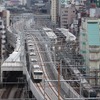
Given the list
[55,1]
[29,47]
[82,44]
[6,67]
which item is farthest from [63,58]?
[55,1]

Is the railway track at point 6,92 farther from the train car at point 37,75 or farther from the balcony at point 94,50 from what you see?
the balcony at point 94,50

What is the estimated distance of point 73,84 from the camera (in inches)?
452

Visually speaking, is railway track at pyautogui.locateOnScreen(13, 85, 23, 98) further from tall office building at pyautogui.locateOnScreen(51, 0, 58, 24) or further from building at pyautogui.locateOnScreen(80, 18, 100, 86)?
tall office building at pyautogui.locateOnScreen(51, 0, 58, 24)

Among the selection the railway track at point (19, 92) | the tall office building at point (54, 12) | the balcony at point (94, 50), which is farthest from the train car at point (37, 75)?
the tall office building at point (54, 12)

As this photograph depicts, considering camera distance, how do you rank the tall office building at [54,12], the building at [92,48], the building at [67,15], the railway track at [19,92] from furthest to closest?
the tall office building at [54,12], the building at [67,15], the railway track at [19,92], the building at [92,48]

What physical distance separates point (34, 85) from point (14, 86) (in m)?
3.07

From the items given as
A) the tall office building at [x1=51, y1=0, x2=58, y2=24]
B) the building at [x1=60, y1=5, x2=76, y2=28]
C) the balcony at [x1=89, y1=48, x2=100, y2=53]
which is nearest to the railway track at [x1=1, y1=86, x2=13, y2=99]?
the balcony at [x1=89, y1=48, x2=100, y2=53]

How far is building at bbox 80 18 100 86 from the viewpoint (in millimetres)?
12017

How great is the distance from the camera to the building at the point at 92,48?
1202 centimetres

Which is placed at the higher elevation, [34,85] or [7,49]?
[34,85]

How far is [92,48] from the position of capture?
1227 centimetres

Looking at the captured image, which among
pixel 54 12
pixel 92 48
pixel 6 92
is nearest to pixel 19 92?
pixel 6 92

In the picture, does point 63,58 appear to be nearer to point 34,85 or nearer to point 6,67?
point 6,67

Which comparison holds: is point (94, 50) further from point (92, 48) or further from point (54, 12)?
point (54, 12)
